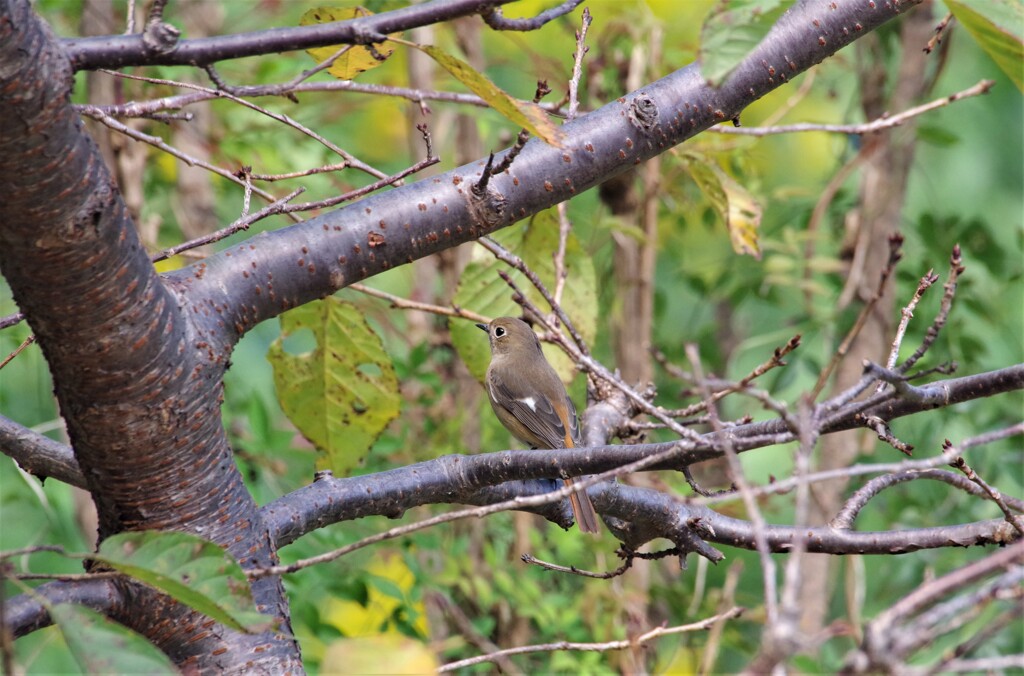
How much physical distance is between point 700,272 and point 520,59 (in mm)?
1565

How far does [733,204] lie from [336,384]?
1.28 metres

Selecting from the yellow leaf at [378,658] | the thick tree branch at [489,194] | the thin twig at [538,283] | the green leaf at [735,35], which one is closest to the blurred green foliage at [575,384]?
the thin twig at [538,283]

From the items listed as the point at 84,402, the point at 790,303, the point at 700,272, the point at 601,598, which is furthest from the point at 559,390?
the point at 84,402

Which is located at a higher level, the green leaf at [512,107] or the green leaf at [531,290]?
the green leaf at [531,290]

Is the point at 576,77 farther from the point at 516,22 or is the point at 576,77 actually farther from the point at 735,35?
the point at 735,35

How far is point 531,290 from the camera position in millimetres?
3023

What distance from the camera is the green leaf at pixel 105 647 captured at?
3.97 ft

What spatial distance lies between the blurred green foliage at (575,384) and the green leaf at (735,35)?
2325 millimetres

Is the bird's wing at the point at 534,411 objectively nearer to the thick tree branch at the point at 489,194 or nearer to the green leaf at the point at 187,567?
the thick tree branch at the point at 489,194

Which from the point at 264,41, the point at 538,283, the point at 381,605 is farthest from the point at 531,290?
the point at 264,41

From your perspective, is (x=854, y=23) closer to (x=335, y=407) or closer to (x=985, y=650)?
(x=335, y=407)

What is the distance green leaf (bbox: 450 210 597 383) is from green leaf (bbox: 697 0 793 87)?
184 cm

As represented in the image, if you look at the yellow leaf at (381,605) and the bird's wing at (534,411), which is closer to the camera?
the yellow leaf at (381,605)

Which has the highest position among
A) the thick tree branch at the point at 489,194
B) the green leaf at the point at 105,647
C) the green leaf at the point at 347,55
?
the green leaf at the point at 347,55
